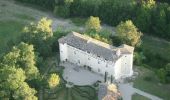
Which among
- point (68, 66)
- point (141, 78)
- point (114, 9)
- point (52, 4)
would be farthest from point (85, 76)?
point (52, 4)

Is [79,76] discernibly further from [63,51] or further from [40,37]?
[40,37]

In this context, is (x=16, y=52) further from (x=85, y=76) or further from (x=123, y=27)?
(x=123, y=27)

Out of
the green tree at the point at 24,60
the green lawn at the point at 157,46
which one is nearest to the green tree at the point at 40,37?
the green tree at the point at 24,60

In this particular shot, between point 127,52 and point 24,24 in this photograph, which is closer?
point 127,52

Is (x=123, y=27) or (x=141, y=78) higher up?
(x=123, y=27)

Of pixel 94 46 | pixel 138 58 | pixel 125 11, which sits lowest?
pixel 138 58

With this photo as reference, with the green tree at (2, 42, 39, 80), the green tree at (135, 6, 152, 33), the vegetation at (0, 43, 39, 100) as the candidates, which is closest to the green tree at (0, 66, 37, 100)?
the vegetation at (0, 43, 39, 100)

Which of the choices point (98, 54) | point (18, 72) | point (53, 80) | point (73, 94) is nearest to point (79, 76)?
point (73, 94)
